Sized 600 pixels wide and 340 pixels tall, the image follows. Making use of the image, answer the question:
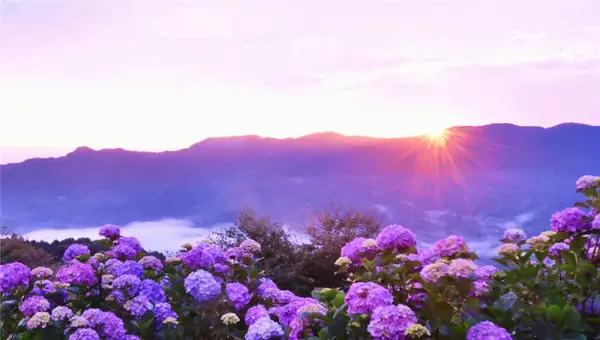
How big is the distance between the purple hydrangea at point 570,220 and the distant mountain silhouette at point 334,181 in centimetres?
575

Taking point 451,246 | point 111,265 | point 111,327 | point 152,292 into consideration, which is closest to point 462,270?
point 451,246

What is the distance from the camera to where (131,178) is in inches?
559

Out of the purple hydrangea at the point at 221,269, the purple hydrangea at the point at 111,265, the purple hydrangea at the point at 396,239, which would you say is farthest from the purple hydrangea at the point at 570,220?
the purple hydrangea at the point at 111,265

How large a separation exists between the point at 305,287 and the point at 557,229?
5.34m

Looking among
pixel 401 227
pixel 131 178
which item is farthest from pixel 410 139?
pixel 401 227

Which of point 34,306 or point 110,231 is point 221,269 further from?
point 34,306

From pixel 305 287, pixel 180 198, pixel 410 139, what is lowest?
pixel 305 287

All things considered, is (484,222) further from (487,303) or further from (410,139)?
(487,303)

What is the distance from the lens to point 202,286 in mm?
3941

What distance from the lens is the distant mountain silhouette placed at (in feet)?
35.4

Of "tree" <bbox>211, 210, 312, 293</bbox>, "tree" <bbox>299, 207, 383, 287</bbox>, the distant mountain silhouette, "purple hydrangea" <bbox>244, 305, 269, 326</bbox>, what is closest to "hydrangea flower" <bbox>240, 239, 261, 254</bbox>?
"purple hydrangea" <bbox>244, 305, 269, 326</bbox>

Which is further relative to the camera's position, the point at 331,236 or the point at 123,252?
the point at 331,236

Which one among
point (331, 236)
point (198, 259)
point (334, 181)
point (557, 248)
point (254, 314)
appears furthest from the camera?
point (334, 181)

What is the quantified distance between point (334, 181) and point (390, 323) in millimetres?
9262
